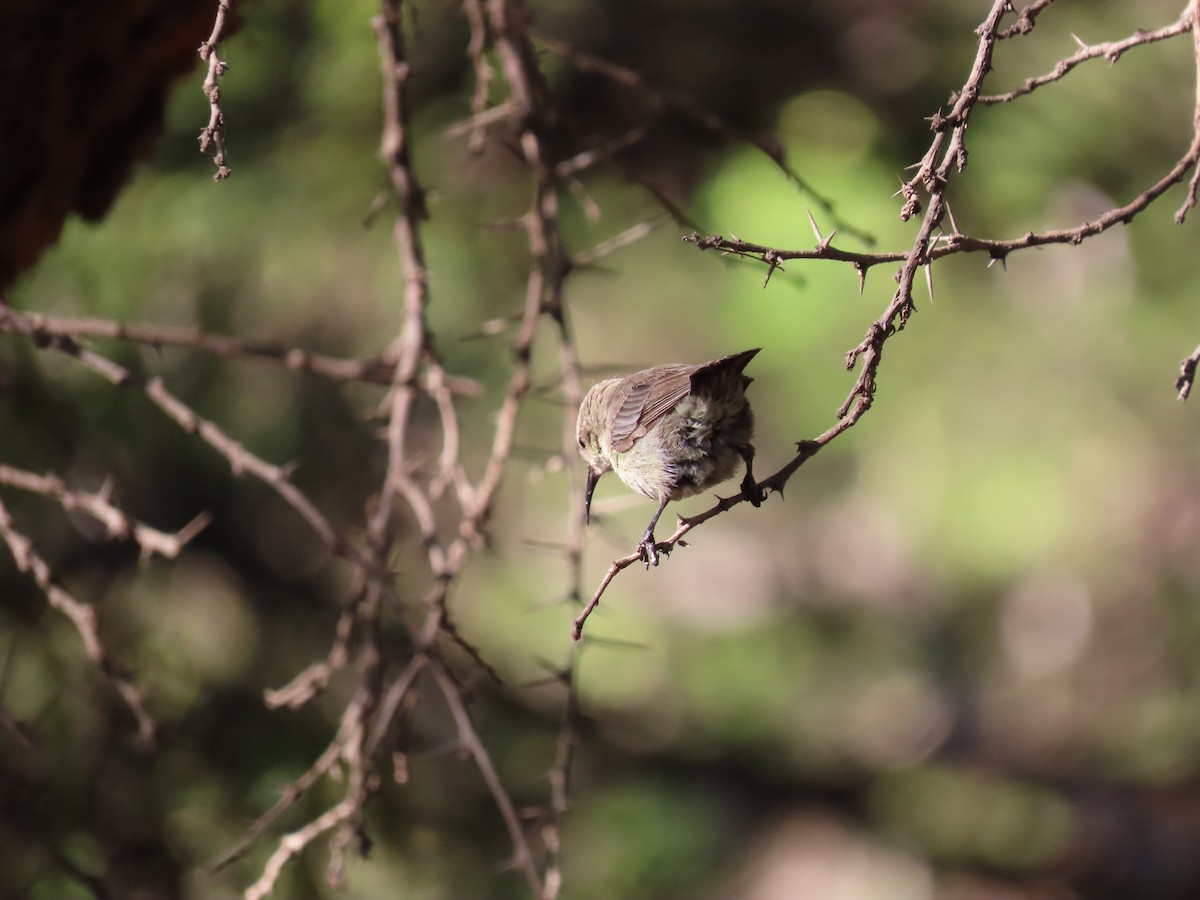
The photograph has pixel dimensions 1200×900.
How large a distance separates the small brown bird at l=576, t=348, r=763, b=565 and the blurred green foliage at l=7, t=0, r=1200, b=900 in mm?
2432

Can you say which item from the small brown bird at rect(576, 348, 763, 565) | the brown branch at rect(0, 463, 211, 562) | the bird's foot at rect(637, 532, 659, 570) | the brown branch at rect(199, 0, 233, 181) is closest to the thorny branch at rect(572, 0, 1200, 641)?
the bird's foot at rect(637, 532, 659, 570)

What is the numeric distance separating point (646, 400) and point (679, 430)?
104 millimetres

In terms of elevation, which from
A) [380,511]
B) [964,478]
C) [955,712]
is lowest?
[380,511]

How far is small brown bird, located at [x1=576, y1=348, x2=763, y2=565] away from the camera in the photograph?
2.63m

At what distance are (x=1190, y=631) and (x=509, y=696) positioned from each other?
3885mm

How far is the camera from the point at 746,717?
7.54 metres

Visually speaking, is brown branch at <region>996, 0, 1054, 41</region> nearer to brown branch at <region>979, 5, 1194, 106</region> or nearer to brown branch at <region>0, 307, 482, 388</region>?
brown branch at <region>979, 5, 1194, 106</region>

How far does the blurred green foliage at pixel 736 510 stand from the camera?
559 centimetres

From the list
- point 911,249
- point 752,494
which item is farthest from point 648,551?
point 911,249

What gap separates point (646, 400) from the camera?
9.06 feet

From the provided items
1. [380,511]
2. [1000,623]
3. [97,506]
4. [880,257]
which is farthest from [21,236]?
[1000,623]

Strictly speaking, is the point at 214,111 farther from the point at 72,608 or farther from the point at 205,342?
the point at 72,608

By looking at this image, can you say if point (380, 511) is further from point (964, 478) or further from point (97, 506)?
point (964, 478)

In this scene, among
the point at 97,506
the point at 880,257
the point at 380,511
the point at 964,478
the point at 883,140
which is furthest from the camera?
the point at 964,478
